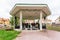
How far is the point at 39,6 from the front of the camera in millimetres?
24500

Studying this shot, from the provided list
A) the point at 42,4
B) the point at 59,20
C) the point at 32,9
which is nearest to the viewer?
the point at 42,4

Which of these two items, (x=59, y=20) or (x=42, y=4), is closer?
(x=42, y=4)

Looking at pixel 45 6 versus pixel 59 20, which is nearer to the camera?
pixel 45 6

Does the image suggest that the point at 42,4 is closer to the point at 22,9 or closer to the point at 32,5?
the point at 32,5

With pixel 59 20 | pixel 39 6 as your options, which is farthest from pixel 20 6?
pixel 59 20

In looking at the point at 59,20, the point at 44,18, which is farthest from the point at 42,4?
the point at 59,20

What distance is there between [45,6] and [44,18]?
47.5 ft

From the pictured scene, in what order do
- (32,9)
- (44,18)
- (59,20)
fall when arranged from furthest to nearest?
(59,20), (44,18), (32,9)

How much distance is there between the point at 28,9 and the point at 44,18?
43.7 feet

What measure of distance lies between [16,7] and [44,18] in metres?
14.7

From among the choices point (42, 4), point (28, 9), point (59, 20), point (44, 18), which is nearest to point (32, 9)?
point (28, 9)

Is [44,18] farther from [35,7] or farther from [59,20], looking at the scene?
[59,20]

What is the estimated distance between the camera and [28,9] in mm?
25969

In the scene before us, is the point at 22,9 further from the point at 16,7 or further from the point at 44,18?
the point at 44,18
